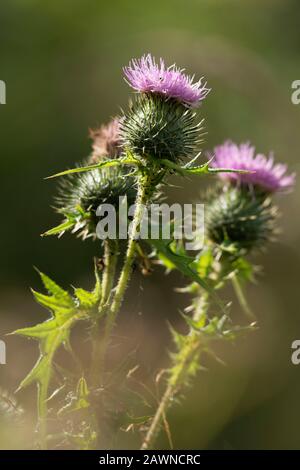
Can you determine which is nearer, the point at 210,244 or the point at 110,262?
the point at 110,262

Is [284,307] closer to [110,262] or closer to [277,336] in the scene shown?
[277,336]

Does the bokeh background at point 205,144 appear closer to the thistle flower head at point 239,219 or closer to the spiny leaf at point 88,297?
the thistle flower head at point 239,219

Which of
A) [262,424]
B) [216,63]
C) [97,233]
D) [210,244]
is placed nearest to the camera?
[97,233]

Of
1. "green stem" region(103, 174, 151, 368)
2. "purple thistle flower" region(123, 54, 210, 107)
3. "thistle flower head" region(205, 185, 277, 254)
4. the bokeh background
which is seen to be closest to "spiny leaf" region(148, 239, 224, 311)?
"green stem" region(103, 174, 151, 368)

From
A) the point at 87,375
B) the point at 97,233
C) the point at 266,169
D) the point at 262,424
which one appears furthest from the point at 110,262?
the point at 262,424

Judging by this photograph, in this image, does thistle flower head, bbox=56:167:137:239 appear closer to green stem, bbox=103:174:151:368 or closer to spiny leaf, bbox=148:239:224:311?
green stem, bbox=103:174:151:368

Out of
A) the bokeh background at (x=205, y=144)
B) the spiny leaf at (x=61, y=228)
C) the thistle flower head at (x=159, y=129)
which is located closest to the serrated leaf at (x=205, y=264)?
the thistle flower head at (x=159, y=129)
